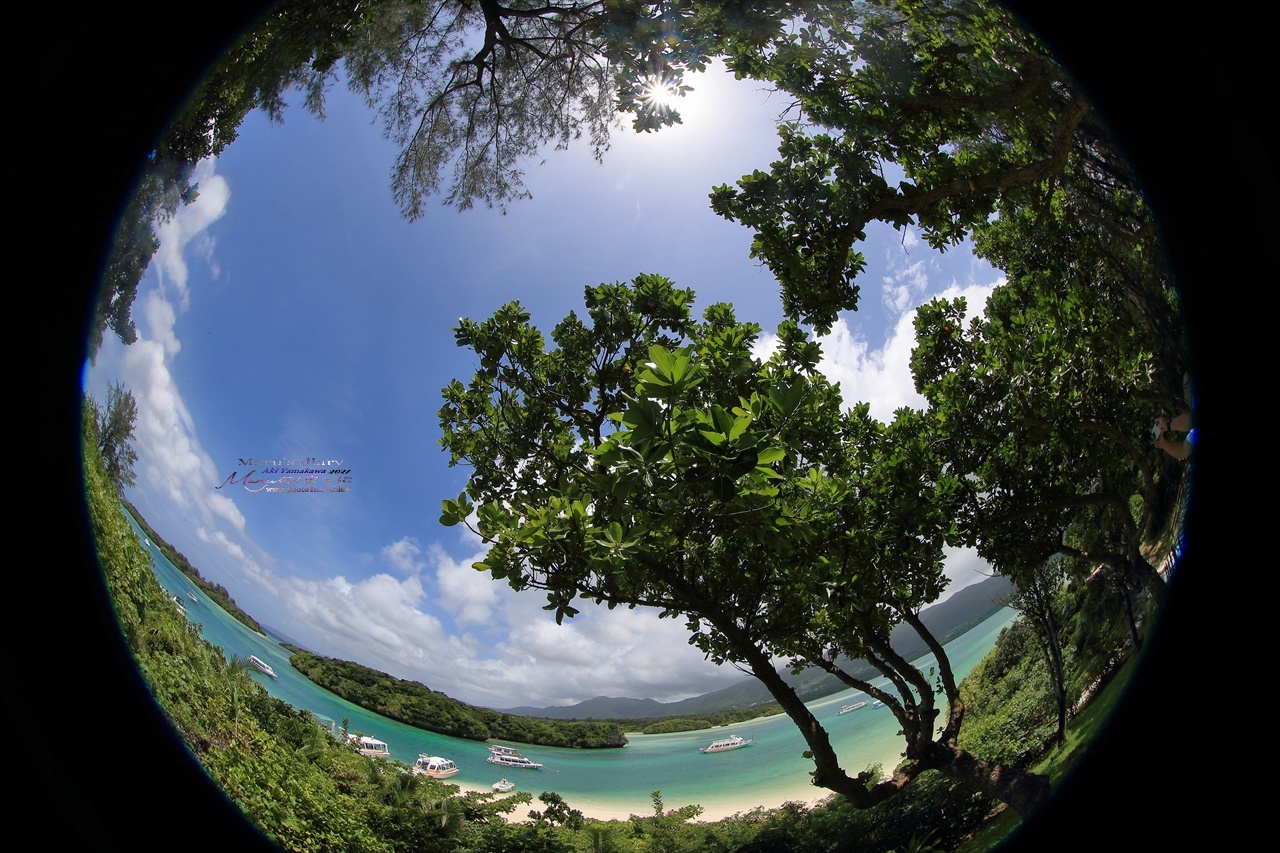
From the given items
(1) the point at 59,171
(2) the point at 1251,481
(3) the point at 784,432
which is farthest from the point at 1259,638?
(1) the point at 59,171

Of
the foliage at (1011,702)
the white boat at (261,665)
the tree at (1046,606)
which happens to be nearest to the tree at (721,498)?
the foliage at (1011,702)

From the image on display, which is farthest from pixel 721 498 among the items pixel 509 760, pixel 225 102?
pixel 509 760

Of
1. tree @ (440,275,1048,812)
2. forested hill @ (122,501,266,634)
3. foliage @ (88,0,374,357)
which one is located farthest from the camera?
forested hill @ (122,501,266,634)

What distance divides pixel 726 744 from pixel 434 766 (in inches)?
160

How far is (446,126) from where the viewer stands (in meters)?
5.99

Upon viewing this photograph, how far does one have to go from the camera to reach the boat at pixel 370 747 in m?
6.32

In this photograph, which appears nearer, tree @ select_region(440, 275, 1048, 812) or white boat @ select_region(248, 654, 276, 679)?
tree @ select_region(440, 275, 1048, 812)

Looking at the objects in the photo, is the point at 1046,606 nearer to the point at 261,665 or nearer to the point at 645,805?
the point at 645,805

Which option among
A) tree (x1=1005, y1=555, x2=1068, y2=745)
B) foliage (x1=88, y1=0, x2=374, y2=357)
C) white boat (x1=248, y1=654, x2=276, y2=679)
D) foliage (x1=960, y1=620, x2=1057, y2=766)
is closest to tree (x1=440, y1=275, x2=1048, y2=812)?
foliage (x1=960, y1=620, x2=1057, y2=766)

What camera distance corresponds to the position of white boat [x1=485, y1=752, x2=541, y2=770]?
638 centimetres

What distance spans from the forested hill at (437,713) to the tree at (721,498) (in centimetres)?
230

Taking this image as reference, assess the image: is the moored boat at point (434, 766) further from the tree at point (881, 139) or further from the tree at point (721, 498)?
the tree at point (881, 139)

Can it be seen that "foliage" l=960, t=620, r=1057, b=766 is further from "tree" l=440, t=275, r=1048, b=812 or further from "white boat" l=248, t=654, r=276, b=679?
"white boat" l=248, t=654, r=276, b=679

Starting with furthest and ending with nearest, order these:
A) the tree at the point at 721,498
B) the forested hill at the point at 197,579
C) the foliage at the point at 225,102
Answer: the forested hill at the point at 197,579
the foliage at the point at 225,102
the tree at the point at 721,498
